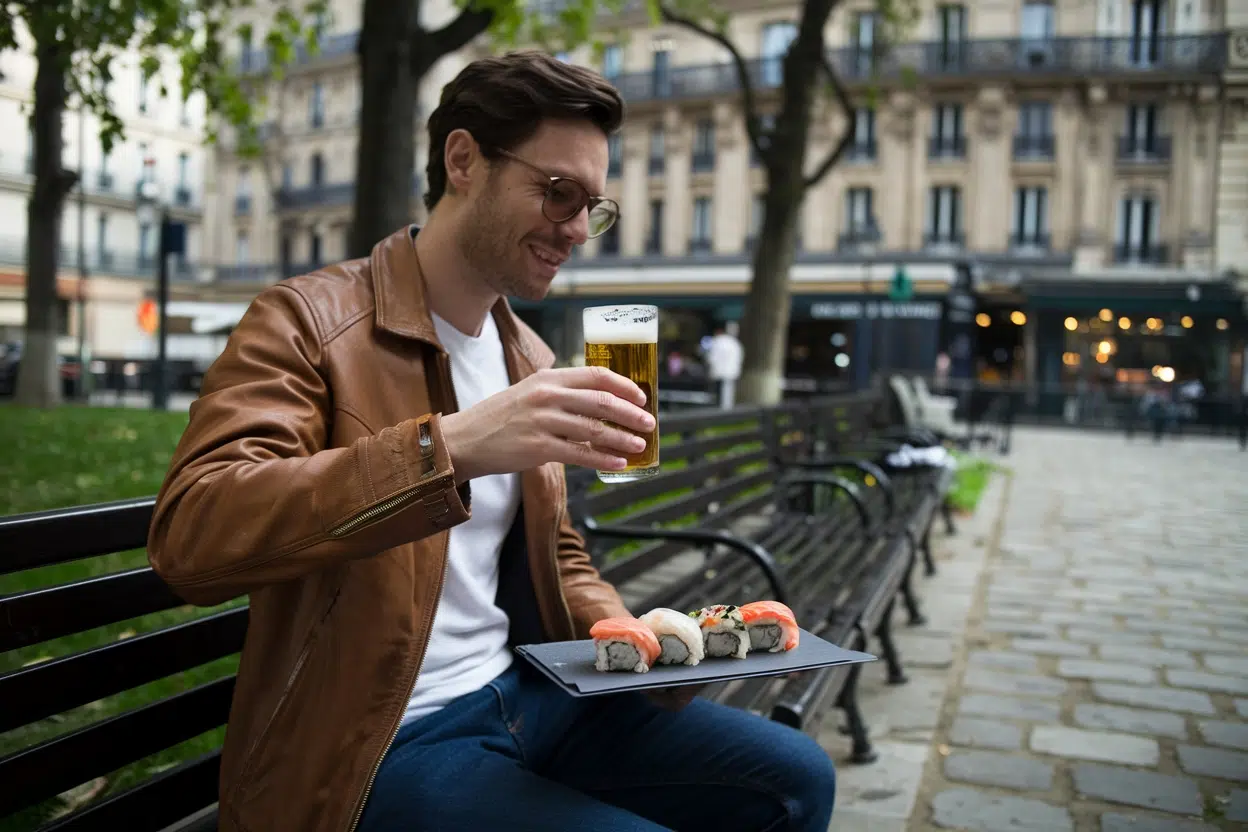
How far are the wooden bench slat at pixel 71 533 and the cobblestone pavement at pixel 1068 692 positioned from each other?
2281mm

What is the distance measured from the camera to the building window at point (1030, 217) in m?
31.6

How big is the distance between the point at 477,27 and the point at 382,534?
7.16 metres

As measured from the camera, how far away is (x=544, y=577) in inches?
81.5

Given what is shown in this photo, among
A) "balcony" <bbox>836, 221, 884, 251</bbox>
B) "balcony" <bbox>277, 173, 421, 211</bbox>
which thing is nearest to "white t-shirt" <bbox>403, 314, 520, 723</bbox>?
"balcony" <bbox>836, 221, 884, 251</bbox>

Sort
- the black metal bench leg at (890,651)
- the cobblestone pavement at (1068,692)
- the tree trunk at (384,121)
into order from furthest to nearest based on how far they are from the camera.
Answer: the tree trunk at (384,121)
the black metal bench leg at (890,651)
the cobblestone pavement at (1068,692)

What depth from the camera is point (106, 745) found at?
5.97ft

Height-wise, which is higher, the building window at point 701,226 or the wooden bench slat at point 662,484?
the building window at point 701,226

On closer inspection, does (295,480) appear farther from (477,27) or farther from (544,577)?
(477,27)

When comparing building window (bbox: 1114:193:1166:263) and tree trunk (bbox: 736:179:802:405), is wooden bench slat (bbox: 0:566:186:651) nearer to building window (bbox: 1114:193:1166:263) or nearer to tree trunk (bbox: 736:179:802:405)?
tree trunk (bbox: 736:179:802:405)

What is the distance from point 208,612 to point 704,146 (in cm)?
3347

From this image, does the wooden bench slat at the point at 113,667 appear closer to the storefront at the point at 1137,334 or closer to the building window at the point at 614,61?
the storefront at the point at 1137,334

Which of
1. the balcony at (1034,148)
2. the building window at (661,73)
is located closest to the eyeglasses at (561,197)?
the balcony at (1034,148)

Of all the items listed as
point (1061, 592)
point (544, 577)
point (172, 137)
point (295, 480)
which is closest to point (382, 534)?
point (295, 480)

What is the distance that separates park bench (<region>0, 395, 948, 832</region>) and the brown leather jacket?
281mm
